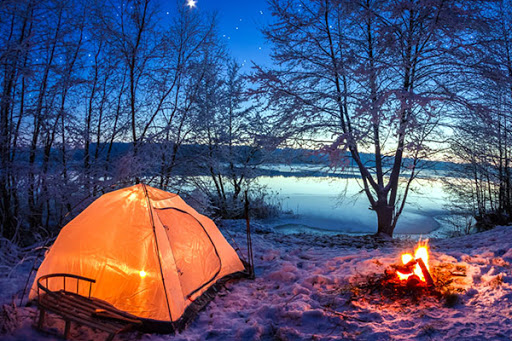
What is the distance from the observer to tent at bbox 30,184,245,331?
13.0 ft

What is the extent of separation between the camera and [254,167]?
1375 cm

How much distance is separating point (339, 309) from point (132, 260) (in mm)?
2807

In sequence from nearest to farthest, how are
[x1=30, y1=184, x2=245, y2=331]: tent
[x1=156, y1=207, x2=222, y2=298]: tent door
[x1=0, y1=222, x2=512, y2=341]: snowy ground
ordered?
1. [x1=0, y1=222, x2=512, y2=341]: snowy ground
2. [x1=30, y1=184, x2=245, y2=331]: tent
3. [x1=156, y1=207, x2=222, y2=298]: tent door

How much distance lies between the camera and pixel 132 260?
162 inches

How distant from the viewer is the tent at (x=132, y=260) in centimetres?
395

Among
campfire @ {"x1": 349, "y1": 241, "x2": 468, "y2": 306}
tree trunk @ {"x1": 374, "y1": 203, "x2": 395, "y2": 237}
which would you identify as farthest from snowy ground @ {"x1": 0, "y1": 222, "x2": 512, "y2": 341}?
tree trunk @ {"x1": 374, "y1": 203, "x2": 395, "y2": 237}

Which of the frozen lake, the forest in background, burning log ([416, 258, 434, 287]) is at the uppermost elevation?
the forest in background

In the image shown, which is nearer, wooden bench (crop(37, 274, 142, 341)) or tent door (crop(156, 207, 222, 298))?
wooden bench (crop(37, 274, 142, 341))

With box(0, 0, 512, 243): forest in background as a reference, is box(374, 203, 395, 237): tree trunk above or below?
below

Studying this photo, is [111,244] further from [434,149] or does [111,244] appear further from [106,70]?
[434,149]

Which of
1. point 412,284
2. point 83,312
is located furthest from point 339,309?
point 83,312

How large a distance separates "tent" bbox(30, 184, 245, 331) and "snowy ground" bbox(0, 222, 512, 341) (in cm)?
32

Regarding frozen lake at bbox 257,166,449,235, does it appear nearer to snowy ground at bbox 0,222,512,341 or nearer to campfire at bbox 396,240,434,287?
snowy ground at bbox 0,222,512,341

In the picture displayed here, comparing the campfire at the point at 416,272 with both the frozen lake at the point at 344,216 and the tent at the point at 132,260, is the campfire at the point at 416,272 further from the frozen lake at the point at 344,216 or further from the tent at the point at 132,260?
the frozen lake at the point at 344,216
